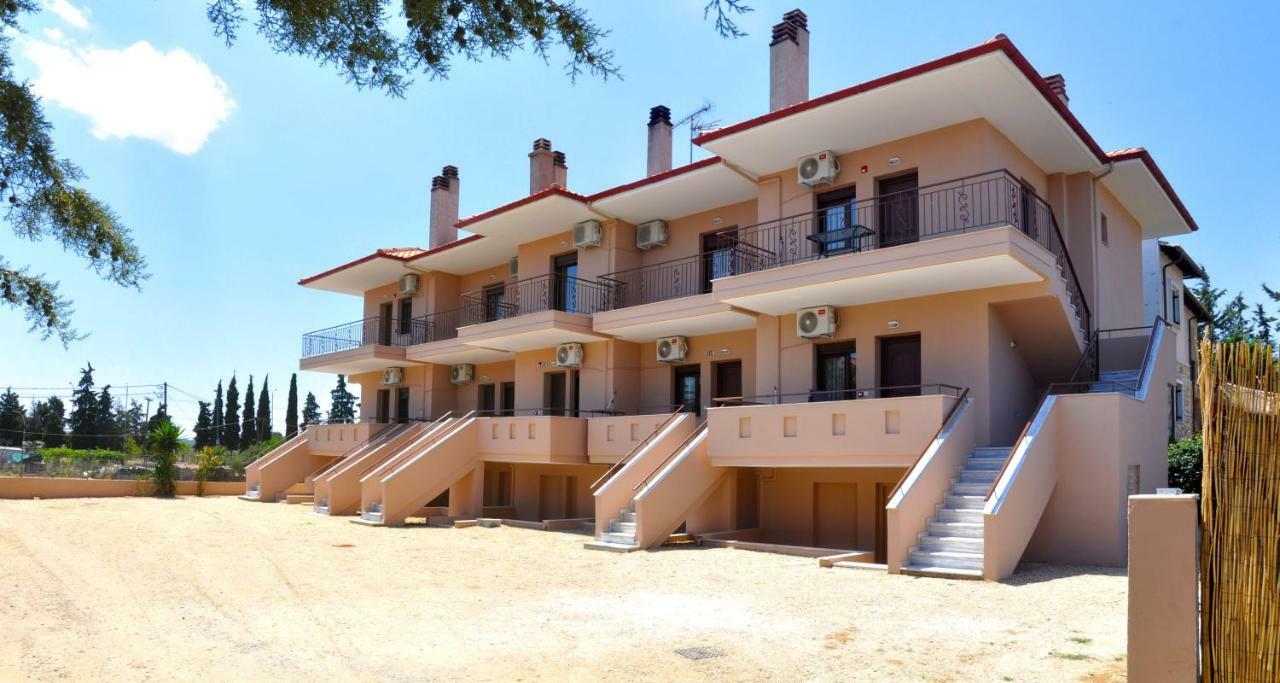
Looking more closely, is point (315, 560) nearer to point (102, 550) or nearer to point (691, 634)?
point (102, 550)

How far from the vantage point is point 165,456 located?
30.5 m

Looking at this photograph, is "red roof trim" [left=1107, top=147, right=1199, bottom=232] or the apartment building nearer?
the apartment building

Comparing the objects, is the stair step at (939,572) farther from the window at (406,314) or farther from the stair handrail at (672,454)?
the window at (406,314)

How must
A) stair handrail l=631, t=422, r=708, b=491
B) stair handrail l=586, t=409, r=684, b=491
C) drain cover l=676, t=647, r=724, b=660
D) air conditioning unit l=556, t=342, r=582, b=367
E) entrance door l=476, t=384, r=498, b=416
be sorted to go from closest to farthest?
drain cover l=676, t=647, r=724, b=660
stair handrail l=631, t=422, r=708, b=491
stair handrail l=586, t=409, r=684, b=491
air conditioning unit l=556, t=342, r=582, b=367
entrance door l=476, t=384, r=498, b=416

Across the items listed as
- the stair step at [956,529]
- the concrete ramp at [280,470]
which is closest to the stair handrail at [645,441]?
the stair step at [956,529]

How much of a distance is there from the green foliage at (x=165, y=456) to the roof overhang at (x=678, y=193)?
1828cm

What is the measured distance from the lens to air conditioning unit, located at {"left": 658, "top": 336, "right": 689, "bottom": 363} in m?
A: 21.5

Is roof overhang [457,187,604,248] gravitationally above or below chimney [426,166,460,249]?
below

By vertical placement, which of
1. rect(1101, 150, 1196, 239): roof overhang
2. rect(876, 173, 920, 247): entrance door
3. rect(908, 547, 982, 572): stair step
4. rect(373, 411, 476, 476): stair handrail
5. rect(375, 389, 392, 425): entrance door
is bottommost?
rect(908, 547, 982, 572): stair step

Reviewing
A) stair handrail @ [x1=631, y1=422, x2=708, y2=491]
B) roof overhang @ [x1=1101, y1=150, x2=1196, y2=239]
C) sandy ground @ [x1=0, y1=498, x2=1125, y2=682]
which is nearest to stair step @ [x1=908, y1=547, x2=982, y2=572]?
sandy ground @ [x1=0, y1=498, x2=1125, y2=682]

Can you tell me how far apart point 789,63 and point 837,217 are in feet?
11.2

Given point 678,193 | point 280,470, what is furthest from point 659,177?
point 280,470

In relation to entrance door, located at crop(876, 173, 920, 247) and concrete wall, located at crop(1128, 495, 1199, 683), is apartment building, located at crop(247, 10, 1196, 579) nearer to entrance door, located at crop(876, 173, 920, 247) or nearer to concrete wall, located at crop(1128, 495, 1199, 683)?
entrance door, located at crop(876, 173, 920, 247)

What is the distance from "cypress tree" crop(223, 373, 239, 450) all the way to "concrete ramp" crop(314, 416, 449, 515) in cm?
4473
